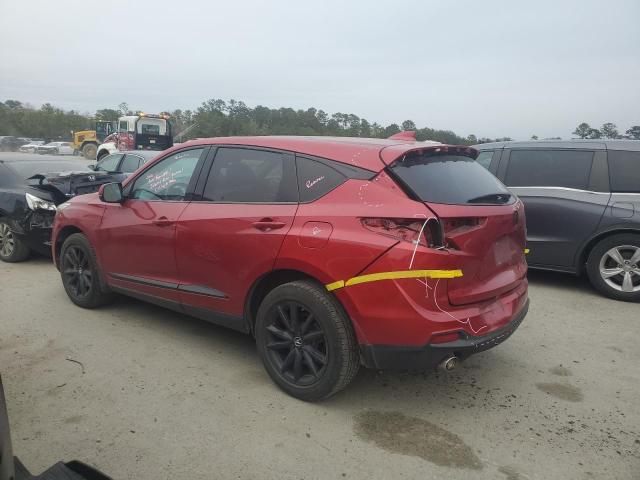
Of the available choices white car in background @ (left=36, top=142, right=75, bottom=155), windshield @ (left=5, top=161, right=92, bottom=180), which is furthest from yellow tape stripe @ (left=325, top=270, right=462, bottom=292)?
white car in background @ (left=36, top=142, right=75, bottom=155)

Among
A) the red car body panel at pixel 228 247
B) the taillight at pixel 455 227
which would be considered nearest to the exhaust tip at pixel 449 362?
the taillight at pixel 455 227

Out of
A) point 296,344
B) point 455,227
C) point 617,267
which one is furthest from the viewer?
point 617,267

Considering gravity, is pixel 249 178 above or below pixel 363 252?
above

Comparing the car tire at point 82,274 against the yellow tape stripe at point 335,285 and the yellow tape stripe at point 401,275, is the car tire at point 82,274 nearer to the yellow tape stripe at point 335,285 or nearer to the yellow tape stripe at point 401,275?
the yellow tape stripe at point 335,285

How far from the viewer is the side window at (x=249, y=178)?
3.29 meters

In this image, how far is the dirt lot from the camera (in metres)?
2.57

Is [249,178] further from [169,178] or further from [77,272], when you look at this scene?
[77,272]

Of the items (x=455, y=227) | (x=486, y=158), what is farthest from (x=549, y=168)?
(x=455, y=227)

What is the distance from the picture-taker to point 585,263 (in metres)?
5.51

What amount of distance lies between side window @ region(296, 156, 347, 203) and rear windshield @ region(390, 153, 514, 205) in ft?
1.21

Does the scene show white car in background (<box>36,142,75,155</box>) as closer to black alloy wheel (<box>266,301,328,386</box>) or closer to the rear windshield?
black alloy wheel (<box>266,301,328,386</box>)

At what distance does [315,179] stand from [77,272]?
9.68 ft

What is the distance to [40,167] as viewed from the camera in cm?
746

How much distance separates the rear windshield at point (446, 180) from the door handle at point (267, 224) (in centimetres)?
79
